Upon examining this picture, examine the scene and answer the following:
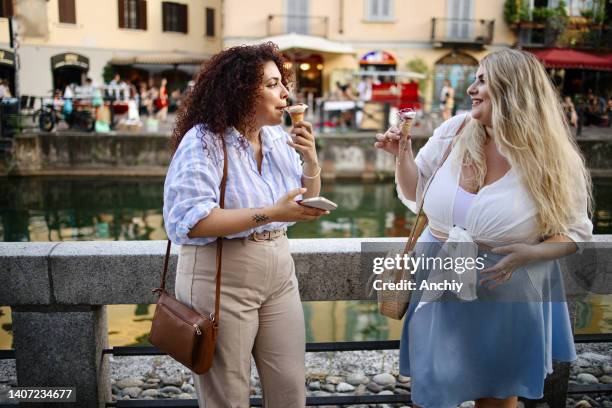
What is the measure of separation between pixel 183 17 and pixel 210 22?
1.14 metres

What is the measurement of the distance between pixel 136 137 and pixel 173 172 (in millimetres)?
13660

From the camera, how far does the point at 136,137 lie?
14.9 meters

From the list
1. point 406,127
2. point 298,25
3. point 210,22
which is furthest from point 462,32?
point 406,127

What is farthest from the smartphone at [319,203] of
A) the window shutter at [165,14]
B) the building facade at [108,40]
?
the window shutter at [165,14]

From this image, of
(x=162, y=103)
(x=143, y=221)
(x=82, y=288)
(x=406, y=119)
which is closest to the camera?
(x=406, y=119)

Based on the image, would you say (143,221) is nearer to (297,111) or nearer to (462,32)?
(297,111)

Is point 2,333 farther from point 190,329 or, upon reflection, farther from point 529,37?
point 529,37

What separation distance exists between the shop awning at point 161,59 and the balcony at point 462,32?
941 centimetres

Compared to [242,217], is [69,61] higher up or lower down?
higher up

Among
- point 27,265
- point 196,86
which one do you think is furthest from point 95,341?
point 196,86

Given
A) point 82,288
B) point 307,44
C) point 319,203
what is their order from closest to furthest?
point 319,203 < point 82,288 < point 307,44

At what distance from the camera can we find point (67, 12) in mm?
22031

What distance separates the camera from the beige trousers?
183cm

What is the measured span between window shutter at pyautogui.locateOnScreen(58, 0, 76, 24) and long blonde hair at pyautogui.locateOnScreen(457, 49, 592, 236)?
73.3 ft
